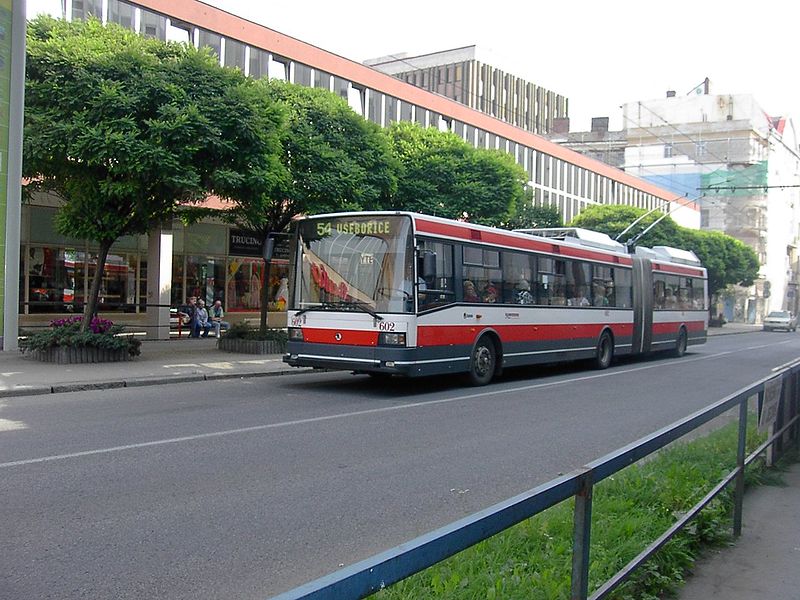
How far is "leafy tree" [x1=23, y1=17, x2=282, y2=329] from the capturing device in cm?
1469

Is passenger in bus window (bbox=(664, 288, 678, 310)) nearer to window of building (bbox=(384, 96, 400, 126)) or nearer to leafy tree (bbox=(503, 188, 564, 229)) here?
leafy tree (bbox=(503, 188, 564, 229))

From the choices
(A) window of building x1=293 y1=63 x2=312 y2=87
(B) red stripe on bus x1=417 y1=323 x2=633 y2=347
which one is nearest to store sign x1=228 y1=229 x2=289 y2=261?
(A) window of building x1=293 y1=63 x2=312 y2=87

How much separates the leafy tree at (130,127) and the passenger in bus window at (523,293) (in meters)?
5.72

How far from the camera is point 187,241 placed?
2931 cm

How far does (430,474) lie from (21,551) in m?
3.77

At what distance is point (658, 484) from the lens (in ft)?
19.8

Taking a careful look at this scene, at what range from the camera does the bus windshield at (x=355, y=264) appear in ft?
41.8

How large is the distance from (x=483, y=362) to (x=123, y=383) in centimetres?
661

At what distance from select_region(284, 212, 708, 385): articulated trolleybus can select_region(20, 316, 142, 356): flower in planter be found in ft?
16.3

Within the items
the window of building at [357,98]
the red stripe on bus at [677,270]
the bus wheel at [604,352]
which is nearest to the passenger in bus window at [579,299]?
the bus wheel at [604,352]

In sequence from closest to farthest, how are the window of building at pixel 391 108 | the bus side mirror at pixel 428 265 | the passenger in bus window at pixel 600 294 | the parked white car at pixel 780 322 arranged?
the bus side mirror at pixel 428 265 < the passenger in bus window at pixel 600 294 < the window of building at pixel 391 108 < the parked white car at pixel 780 322

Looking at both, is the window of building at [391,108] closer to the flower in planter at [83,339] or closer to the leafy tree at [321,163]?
the leafy tree at [321,163]

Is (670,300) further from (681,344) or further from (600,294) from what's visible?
(600,294)

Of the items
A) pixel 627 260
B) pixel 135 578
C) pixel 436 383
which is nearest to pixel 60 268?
pixel 436 383
